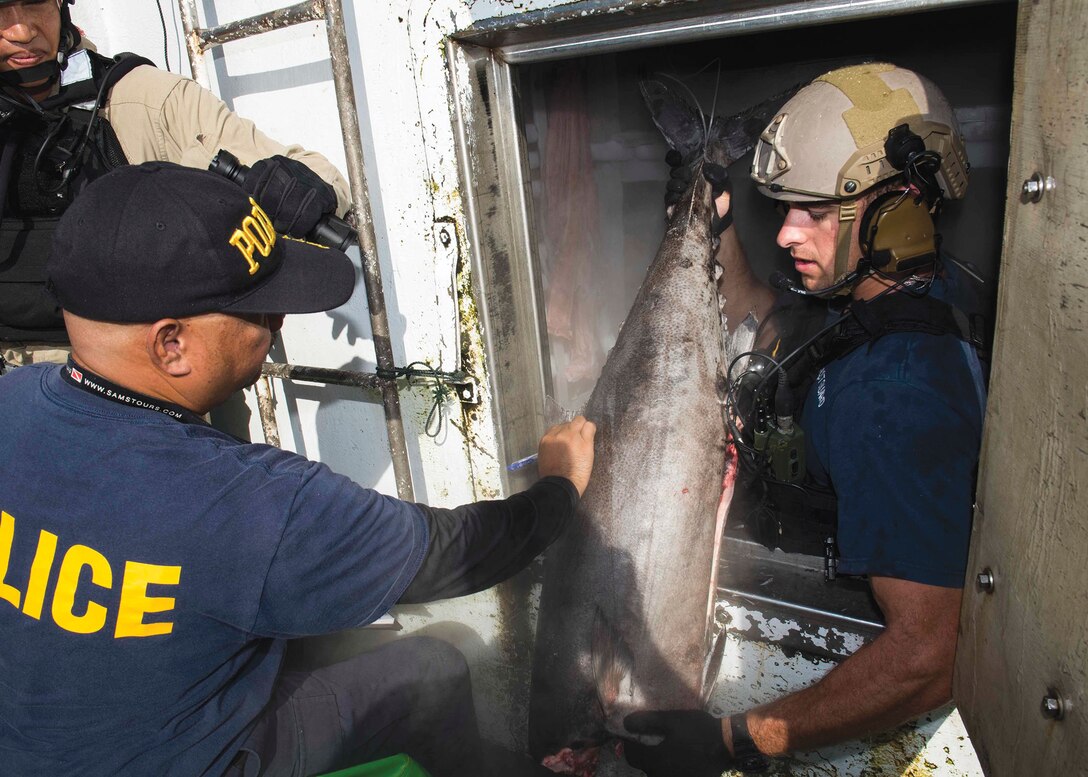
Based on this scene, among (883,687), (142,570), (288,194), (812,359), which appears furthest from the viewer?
(288,194)

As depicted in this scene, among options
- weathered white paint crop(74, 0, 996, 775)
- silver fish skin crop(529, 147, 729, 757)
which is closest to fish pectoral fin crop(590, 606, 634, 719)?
silver fish skin crop(529, 147, 729, 757)

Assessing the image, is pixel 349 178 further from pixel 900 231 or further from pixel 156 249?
pixel 900 231

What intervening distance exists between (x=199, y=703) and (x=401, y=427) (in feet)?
3.32

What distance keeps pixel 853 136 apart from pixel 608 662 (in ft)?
5.53

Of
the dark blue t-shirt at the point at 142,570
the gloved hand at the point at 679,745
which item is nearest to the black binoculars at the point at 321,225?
the dark blue t-shirt at the point at 142,570

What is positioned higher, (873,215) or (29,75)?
(29,75)

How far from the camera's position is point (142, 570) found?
1446 mm

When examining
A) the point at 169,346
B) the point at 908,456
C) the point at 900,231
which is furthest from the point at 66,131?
the point at 908,456

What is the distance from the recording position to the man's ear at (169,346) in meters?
1.51

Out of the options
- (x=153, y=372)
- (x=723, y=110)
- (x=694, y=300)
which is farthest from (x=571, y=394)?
(x=153, y=372)

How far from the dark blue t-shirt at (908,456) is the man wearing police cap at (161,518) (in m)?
0.98

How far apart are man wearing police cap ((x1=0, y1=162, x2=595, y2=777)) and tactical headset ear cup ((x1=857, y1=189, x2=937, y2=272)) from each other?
1.34 metres

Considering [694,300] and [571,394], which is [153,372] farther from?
[571,394]

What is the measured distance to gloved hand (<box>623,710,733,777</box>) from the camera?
2057 millimetres
